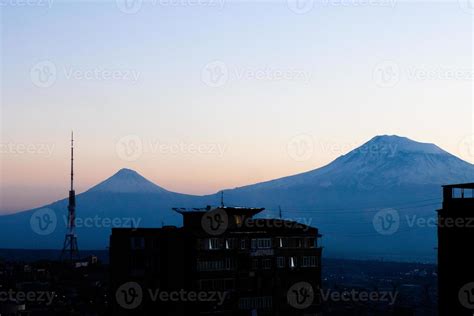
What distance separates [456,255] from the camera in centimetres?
6906

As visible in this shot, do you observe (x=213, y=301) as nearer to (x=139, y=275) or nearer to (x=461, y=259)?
(x=139, y=275)

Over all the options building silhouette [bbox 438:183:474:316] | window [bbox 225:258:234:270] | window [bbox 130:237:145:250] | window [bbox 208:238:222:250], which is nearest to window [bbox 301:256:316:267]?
window [bbox 225:258:234:270]

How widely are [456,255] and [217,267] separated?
1746cm

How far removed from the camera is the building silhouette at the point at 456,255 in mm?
67438

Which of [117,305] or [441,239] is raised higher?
[441,239]

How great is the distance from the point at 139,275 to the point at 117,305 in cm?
341

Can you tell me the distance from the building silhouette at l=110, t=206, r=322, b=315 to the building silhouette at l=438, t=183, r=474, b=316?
11.4m

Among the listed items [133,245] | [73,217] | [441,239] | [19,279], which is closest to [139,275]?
[133,245]

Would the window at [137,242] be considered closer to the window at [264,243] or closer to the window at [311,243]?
the window at [264,243]

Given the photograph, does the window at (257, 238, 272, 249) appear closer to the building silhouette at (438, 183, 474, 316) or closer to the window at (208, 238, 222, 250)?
the window at (208, 238, 222, 250)

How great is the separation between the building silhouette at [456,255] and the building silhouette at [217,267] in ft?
37.3

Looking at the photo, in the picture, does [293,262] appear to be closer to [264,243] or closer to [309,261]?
[309,261]

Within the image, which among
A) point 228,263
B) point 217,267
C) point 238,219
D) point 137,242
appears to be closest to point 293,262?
point 238,219

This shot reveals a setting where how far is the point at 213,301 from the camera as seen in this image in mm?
72062
